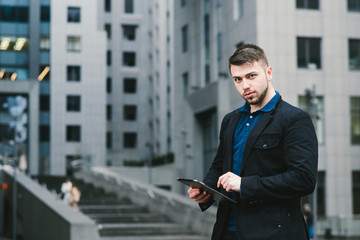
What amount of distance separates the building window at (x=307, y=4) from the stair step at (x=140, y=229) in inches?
Result: 698

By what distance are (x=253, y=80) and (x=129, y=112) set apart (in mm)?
79027

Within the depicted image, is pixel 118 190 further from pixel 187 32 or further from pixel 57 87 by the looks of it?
pixel 57 87

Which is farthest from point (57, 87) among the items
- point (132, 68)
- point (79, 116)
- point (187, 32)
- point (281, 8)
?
point (281, 8)

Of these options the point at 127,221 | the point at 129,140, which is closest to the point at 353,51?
the point at 127,221

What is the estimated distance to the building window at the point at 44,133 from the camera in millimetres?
63719

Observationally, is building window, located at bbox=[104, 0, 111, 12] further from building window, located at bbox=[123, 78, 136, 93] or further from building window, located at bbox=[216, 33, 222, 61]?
building window, located at bbox=[216, 33, 222, 61]

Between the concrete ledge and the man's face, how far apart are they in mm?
16667

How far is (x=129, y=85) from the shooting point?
270 feet

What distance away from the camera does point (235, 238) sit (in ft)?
11.2

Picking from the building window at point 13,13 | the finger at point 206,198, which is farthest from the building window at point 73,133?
the finger at point 206,198

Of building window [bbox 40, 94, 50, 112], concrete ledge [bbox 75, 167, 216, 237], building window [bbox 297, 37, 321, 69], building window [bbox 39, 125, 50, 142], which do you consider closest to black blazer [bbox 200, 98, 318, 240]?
concrete ledge [bbox 75, 167, 216, 237]

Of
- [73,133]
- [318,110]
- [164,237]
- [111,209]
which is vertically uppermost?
[73,133]

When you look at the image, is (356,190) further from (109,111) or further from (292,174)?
(109,111)

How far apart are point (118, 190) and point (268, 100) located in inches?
1097
